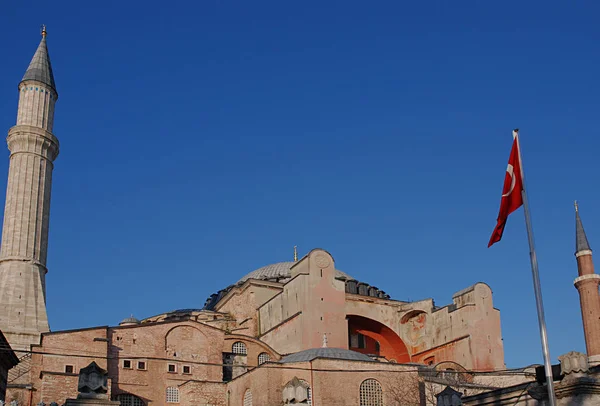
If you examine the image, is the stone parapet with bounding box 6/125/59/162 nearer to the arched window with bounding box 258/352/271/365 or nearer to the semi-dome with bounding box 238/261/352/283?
the semi-dome with bounding box 238/261/352/283

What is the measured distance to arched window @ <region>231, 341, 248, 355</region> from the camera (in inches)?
1570

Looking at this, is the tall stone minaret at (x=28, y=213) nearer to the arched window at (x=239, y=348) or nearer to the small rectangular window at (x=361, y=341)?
the arched window at (x=239, y=348)

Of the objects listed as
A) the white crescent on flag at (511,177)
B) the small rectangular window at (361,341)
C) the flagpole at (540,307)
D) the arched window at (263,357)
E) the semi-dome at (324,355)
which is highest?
the small rectangular window at (361,341)

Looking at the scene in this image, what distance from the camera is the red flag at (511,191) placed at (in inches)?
587

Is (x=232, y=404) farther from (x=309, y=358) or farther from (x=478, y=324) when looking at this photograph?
(x=478, y=324)

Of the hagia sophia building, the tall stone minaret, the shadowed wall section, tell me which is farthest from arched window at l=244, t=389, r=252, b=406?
the tall stone minaret

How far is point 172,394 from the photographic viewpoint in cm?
3688

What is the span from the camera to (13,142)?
44.3m

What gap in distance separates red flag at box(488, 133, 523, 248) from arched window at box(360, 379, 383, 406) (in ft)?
64.4

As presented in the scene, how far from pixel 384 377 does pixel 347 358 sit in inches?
69.2

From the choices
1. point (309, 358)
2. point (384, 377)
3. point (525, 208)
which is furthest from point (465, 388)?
point (525, 208)

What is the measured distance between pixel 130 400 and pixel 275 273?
17.5 metres

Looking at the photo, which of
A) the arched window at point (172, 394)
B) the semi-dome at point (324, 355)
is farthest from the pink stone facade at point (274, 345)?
the semi-dome at point (324, 355)

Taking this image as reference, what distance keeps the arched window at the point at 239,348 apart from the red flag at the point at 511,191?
26.2m
